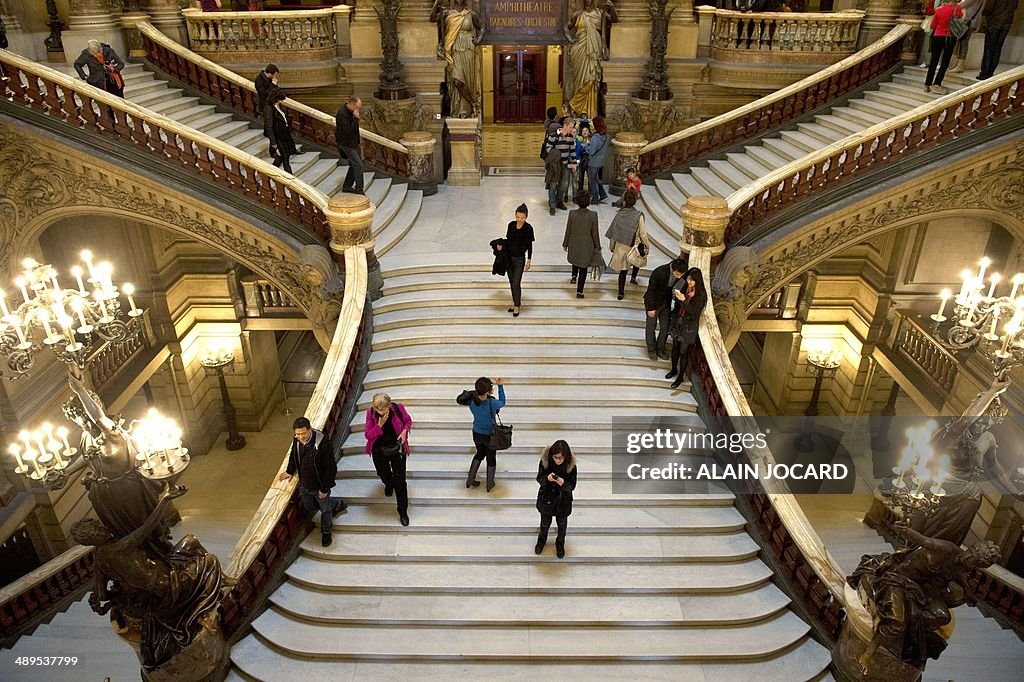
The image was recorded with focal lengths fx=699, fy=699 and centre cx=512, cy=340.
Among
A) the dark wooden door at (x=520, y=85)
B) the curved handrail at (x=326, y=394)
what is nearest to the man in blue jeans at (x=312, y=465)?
the curved handrail at (x=326, y=394)

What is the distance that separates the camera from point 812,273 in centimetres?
1312

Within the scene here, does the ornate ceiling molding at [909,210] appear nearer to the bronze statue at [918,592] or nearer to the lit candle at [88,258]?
the bronze statue at [918,592]

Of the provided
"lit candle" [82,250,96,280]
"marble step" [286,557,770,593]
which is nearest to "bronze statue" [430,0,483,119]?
"lit candle" [82,250,96,280]

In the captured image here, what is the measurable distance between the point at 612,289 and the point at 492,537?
3.81 m

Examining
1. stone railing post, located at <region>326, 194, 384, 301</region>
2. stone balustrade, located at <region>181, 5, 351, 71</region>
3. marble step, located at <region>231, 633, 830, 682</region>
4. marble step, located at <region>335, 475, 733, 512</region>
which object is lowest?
marble step, located at <region>231, 633, 830, 682</region>

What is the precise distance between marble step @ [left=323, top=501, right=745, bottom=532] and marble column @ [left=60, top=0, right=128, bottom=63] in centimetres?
927

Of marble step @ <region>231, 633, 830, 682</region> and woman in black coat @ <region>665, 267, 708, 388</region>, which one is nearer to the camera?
marble step @ <region>231, 633, 830, 682</region>

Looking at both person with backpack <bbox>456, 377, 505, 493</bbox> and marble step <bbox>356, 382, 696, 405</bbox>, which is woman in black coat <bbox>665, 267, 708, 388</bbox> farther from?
person with backpack <bbox>456, 377, 505, 493</bbox>

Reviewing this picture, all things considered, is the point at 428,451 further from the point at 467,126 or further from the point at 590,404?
the point at 467,126

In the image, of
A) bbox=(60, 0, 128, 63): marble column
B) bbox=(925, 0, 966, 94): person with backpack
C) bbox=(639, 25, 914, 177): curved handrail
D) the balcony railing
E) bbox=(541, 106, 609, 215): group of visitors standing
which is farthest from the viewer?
bbox=(639, 25, 914, 177): curved handrail

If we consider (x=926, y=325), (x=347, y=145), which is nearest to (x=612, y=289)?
(x=347, y=145)

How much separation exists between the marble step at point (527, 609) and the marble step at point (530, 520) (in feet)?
2.02

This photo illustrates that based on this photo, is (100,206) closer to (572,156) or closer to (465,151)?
(465,151)

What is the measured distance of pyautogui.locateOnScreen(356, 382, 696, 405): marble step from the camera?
7453 mm
